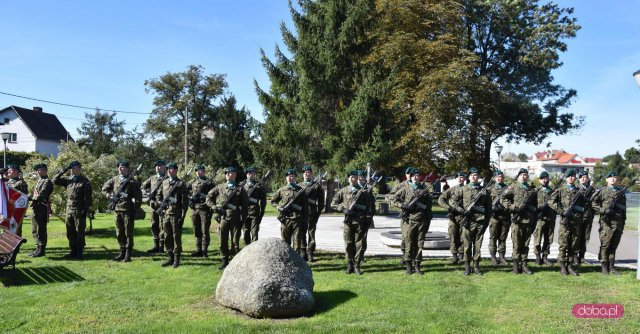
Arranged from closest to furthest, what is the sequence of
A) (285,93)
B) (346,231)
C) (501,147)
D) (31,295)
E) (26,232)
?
(31,295) < (346,231) < (26,232) < (285,93) < (501,147)

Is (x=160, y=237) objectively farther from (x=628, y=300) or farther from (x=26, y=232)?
(x=628, y=300)

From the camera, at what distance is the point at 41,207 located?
10.5 m

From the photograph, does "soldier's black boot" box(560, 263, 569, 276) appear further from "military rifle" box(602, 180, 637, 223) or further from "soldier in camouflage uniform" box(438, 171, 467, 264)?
"soldier in camouflage uniform" box(438, 171, 467, 264)

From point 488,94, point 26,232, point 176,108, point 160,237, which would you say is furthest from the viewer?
point 176,108

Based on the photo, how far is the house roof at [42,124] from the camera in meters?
49.1

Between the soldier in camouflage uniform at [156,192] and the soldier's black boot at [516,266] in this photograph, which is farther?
the soldier in camouflage uniform at [156,192]

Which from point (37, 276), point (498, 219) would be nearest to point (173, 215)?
point (37, 276)

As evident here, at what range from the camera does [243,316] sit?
6387mm

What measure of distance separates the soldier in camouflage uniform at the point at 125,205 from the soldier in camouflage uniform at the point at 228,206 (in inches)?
65.6

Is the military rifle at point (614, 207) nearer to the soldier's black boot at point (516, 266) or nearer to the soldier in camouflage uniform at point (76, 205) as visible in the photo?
the soldier's black boot at point (516, 266)

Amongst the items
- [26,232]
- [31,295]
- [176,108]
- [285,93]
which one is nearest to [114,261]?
[31,295]

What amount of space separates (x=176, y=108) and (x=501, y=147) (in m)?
29.5

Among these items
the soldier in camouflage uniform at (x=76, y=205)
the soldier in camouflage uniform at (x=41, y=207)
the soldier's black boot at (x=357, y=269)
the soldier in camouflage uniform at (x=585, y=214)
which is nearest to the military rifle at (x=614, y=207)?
the soldier in camouflage uniform at (x=585, y=214)

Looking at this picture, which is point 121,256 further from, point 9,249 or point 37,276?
point 9,249
